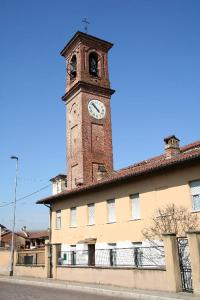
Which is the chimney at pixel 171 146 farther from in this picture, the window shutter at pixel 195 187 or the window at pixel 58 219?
the window at pixel 58 219

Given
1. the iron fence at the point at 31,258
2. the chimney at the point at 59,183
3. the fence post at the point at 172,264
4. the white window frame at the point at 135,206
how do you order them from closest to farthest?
the fence post at the point at 172,264
the white window frame at the point at 135,206
the iron fence at the point at 31,258
the chimney at the point at 59,183

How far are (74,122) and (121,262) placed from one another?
778 inches

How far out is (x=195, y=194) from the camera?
1717cm

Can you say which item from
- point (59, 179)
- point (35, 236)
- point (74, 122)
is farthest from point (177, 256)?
point (35, 236)

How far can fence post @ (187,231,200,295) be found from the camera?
39.6 feet

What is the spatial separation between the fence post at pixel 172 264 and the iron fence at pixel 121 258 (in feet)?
3.20

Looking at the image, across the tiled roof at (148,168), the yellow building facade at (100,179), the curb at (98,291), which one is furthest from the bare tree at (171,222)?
the curb at (98,291)

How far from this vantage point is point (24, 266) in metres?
25.1

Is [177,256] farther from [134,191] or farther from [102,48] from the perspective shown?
[102,48]

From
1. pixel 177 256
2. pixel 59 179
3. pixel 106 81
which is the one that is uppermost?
pixel 106 81

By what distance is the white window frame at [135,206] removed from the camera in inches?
790

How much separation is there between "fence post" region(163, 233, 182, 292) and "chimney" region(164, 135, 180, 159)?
886cm

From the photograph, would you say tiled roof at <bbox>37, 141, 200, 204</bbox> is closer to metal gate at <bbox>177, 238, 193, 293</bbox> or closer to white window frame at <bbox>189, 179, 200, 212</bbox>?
white window frame at <bbox>189, 179, 200, 212</bbox>

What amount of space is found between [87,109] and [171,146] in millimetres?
14003
